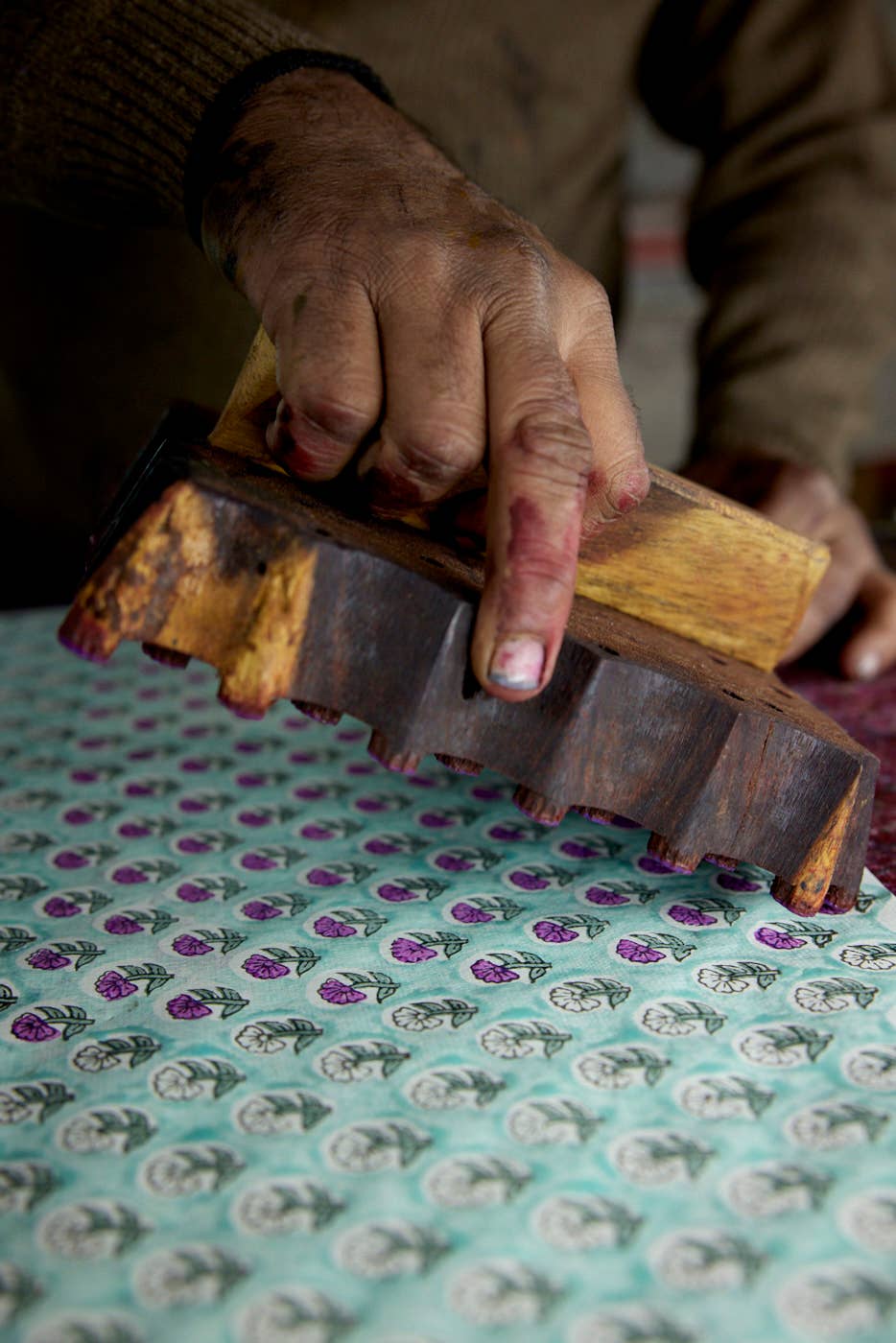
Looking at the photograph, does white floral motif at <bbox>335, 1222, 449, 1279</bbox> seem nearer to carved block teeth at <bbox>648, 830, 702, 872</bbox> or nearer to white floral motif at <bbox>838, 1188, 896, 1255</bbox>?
white floral motif at <bbox>838, 1188, 896, 1255</bbox>

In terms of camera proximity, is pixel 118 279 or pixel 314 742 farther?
pixel 118 279

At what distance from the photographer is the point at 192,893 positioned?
2.70 ft

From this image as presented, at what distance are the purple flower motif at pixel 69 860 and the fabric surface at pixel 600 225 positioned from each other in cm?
73

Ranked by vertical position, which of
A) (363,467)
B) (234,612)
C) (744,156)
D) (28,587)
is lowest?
(28,587)

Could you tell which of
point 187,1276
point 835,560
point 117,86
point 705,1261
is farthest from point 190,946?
point 835,560

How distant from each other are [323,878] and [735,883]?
33 cm

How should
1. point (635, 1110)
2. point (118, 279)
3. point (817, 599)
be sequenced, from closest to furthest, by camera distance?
point (635, 1110), point (817, 599), point (118, 279)

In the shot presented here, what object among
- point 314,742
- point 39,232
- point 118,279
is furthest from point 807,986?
point 39,232

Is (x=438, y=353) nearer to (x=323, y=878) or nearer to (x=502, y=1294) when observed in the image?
(x=323, y=878)

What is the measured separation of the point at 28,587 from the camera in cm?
198

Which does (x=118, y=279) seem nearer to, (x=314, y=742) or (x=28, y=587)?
(x=28, y=587)

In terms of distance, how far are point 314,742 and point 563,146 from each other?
121cm

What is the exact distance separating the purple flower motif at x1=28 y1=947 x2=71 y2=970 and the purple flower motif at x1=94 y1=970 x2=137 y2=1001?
36mm

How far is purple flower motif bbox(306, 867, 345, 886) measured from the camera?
0.83 meters
